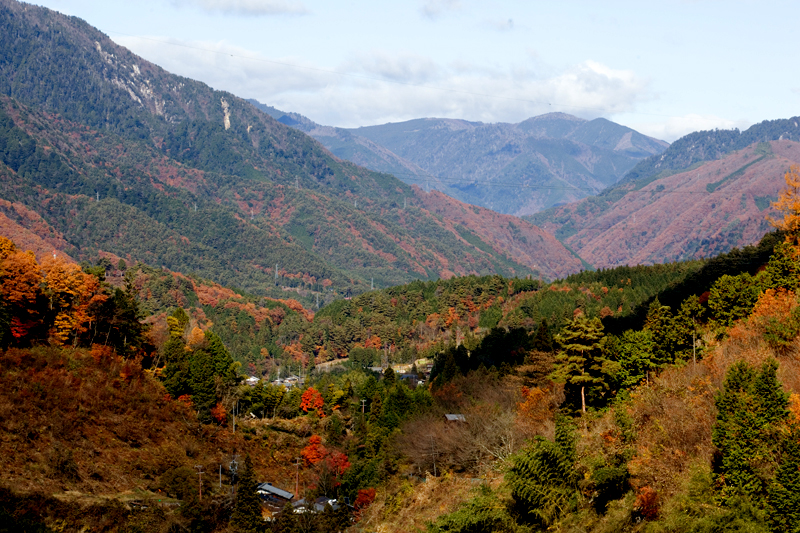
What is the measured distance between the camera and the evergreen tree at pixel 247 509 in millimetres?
61812

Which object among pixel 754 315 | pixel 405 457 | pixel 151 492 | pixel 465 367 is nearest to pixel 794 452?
pixel 754 315

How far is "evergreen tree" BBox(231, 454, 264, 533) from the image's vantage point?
61.8 m

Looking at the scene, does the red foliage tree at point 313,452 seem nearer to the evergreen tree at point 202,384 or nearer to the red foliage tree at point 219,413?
the red foliage tree at point 219,413

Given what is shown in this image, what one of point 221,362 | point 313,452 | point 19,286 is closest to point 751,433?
point 313,452

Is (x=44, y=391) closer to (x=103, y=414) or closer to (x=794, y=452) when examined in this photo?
(x=103, y=414)

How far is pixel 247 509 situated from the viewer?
6238cm

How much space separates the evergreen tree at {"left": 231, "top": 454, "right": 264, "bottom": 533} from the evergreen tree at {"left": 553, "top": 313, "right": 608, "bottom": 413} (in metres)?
26.5

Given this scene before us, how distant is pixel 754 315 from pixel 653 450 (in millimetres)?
16381

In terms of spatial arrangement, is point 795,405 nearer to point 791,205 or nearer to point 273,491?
point 791,205

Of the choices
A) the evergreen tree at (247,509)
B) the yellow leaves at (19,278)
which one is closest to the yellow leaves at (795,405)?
the evergreen tree at (247,509)

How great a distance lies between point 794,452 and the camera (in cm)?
3016

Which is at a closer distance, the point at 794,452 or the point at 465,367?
the point at 794,452

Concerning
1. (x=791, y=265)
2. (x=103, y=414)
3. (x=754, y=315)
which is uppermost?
(x=791, y=265)

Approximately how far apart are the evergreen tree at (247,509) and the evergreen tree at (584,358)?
26.5 m
